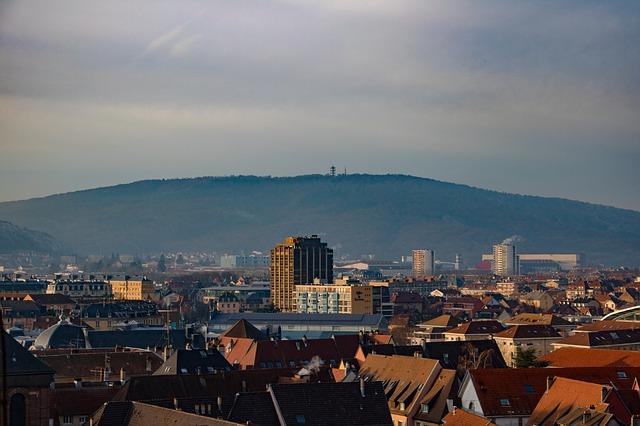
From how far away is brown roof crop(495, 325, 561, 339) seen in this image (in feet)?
330

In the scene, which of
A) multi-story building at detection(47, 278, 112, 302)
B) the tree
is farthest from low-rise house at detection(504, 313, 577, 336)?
multi-story building at detection(47, 278, 112, 302)

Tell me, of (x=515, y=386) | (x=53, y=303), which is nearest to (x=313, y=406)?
(x=515, y=386)

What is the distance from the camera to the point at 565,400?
178 ft

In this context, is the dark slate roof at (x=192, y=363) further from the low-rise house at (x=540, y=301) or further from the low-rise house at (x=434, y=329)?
the low-rise house at (x=540, y=301)

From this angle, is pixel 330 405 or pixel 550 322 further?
pixel 550 322

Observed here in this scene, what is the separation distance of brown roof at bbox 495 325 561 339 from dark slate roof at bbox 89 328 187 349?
77.1 feet

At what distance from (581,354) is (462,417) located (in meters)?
20.3

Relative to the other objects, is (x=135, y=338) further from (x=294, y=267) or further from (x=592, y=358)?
(x=294, y=267)

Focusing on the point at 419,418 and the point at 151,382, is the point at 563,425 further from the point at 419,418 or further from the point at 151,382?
the point at 151,382

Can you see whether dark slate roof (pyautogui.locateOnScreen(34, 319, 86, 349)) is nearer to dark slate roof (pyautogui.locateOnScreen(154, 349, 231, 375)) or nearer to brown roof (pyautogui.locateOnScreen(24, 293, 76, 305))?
dark slate roof (pyautogui.locateOnScreen(154, 349, 231, 375))

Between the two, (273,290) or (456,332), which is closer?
(456,332)

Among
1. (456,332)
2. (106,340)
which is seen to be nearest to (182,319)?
(456,332)

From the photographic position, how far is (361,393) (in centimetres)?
5147

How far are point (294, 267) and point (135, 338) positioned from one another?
99201 millimetres
